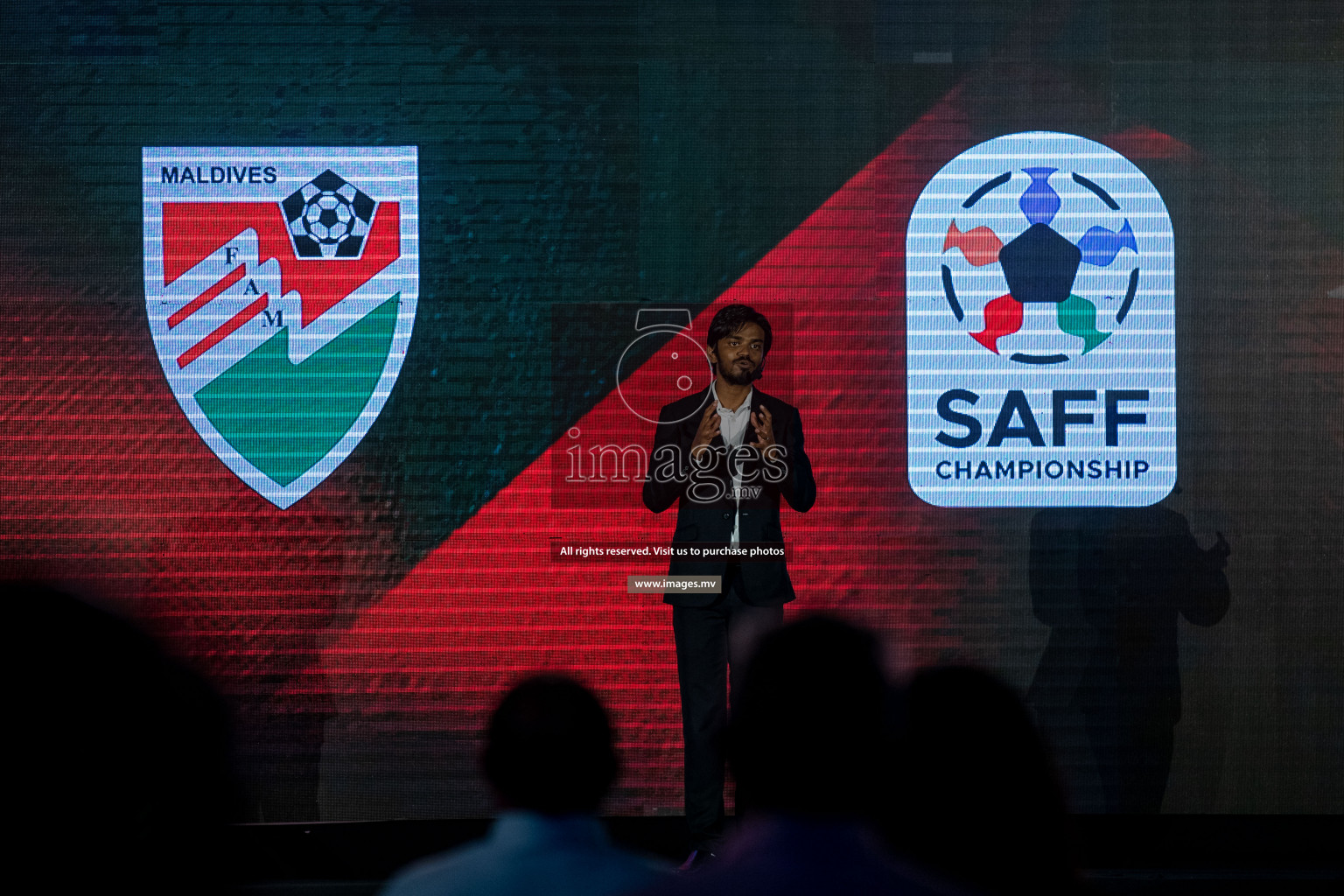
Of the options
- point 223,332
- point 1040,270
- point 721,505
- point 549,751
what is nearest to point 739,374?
point 721,505

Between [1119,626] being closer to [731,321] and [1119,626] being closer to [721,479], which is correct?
[721,479]

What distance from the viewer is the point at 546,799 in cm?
140

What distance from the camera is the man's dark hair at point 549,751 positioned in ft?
4.62

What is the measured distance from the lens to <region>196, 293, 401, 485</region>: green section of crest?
3.72 meters

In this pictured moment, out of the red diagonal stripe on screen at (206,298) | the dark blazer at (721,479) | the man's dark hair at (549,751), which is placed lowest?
the man's dark hair at (549,751)

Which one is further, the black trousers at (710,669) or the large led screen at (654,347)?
the large led screen at (654,347)

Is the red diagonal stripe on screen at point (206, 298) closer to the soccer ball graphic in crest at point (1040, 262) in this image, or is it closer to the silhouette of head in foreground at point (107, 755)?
the soccer ball graphic in crest at point (1040, 262)

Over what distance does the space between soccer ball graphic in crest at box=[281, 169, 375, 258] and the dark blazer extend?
1286mm

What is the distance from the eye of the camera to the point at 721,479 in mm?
3707

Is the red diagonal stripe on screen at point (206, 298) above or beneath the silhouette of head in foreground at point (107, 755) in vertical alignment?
above

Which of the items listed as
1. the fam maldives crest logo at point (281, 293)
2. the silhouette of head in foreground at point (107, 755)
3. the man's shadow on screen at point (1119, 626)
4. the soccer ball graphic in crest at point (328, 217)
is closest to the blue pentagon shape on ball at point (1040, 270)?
the man's shadow on screen at point (1119, 626)

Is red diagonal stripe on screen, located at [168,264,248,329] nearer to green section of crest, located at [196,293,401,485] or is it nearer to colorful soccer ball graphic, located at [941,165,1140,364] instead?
green section of crest, located at [196,293,401,485]

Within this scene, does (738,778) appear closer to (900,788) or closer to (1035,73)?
(900,788)

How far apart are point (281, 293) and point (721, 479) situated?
1.72 m
